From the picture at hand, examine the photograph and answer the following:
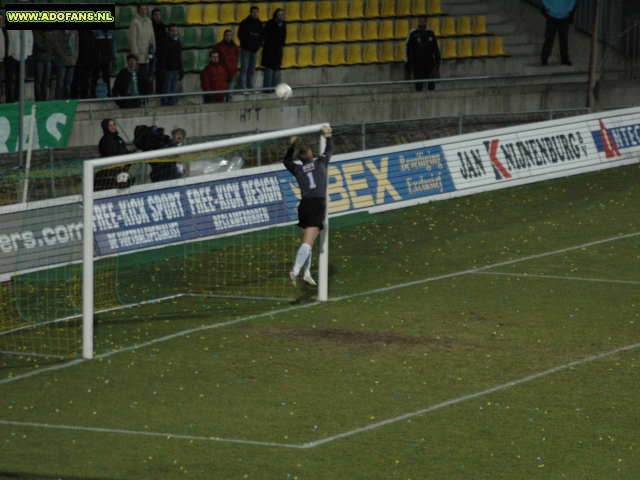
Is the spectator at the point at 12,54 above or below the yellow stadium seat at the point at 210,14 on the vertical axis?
below

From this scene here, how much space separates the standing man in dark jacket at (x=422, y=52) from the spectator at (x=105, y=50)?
724 centimetres

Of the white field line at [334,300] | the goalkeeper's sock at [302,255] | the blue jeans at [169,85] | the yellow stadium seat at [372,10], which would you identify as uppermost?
the yellow stadium seat at [372,10]

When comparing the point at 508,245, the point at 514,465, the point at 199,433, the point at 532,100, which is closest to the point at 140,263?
the point at 508,245

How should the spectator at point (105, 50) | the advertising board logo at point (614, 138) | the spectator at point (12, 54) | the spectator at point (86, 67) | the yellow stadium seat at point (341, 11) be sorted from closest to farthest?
1. the spectator at point (12, 54)
2. the spectator at point (86, 67)
3. the spectator at point (105, 50)
4. the advertising board logo at point (614, 138)
5. the yellow stadium seat at point (341, 11)

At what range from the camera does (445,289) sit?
15391mm

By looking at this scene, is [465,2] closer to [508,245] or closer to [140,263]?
[508,245]

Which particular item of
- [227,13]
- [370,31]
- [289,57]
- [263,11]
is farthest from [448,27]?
[227,13]

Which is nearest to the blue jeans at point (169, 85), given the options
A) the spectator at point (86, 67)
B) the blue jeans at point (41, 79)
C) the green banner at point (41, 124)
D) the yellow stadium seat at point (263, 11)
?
the spectator at point (86, 67)

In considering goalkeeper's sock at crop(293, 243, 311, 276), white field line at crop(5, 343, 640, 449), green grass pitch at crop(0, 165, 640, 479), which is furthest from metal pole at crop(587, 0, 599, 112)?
white field line at crop(5, 343, 640, 449)

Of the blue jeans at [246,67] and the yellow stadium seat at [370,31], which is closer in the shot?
the blue jeans at [246,67]

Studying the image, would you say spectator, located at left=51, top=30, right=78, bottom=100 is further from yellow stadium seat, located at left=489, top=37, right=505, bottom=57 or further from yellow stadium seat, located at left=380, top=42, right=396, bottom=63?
yellow stadium seat, located at left=489, top=37, right=505, bottom=57

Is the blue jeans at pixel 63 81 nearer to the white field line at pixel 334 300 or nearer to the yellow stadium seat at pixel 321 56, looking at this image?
the yellow stadium seat at pixel 321 56

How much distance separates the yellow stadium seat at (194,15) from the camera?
1043 inches

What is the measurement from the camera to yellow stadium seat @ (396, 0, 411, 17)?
2964 centimetres
